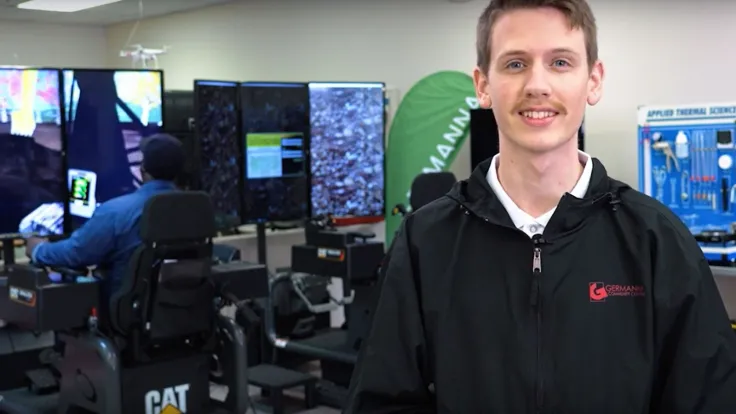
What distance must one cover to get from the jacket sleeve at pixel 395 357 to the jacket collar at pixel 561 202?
0.14 m

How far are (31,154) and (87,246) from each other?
89cm

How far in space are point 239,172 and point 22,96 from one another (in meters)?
1.43

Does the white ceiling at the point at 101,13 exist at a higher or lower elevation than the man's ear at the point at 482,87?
higher

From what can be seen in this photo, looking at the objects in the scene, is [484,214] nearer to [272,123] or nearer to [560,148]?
[560,148]

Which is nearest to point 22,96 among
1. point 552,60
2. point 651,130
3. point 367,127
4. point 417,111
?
point 367,127

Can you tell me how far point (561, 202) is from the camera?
135 cm

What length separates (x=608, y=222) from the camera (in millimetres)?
1364

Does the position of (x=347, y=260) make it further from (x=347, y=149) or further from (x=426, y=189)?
(x=347, y=149)

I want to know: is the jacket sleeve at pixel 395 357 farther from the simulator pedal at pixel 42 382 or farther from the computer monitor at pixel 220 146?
the computer monitor at pixel 220 146

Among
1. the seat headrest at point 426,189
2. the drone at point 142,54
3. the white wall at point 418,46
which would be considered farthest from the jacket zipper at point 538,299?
the drone at point 142,54

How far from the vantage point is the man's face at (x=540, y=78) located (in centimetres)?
131

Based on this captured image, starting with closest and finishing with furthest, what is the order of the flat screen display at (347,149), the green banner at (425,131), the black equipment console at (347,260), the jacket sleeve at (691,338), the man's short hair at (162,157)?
the jacket sleeve at (691,338) < the man's short hair at (162,157) < the black equipment console at (347,260) < the flat screen display at (347,149) < the green banner at (425,131)

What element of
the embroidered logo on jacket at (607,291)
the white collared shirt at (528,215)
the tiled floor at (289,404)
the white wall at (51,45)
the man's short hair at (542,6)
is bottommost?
the tiled floor at (289,404)

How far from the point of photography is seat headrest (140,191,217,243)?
12.8ft
